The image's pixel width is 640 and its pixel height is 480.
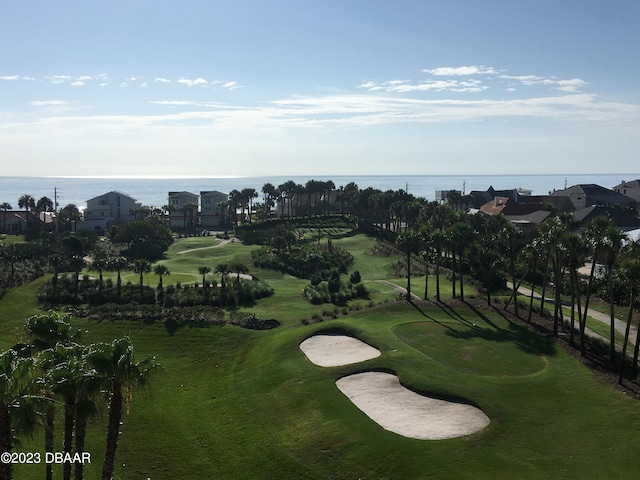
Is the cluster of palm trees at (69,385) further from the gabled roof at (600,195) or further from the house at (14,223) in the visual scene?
the gabled roof at (600,195)

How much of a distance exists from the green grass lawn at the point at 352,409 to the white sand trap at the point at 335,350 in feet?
2.87

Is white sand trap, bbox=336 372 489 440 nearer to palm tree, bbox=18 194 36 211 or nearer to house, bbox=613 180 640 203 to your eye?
palm tree, bbox=18 194 36 211

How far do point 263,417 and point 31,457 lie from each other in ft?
43.9

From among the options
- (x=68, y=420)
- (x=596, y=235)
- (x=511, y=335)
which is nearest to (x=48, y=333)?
(x=68, y=420)

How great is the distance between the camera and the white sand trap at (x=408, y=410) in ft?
97.6

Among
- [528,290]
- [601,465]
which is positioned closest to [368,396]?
[601,465]

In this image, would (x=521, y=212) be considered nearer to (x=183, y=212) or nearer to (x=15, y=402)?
(x=183, y=212)

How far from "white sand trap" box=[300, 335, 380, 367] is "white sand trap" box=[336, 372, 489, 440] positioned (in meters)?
3.53

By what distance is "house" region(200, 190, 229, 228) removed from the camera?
14188 centimetres

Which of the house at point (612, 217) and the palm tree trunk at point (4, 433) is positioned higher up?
the house at point (612, 217)

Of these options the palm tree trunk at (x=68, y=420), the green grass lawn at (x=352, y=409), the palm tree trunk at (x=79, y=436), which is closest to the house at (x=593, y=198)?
the green grass lawn at (x=352, y=409)

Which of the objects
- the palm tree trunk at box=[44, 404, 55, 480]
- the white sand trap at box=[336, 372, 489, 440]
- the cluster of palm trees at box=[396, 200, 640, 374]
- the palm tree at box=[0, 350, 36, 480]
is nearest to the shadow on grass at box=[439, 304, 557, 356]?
the cluster of palm trees at box=[396, 200, 640, 374]

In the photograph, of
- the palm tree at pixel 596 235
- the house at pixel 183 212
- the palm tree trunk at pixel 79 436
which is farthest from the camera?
the house at pixel 183 212

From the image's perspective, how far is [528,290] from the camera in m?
69.7
